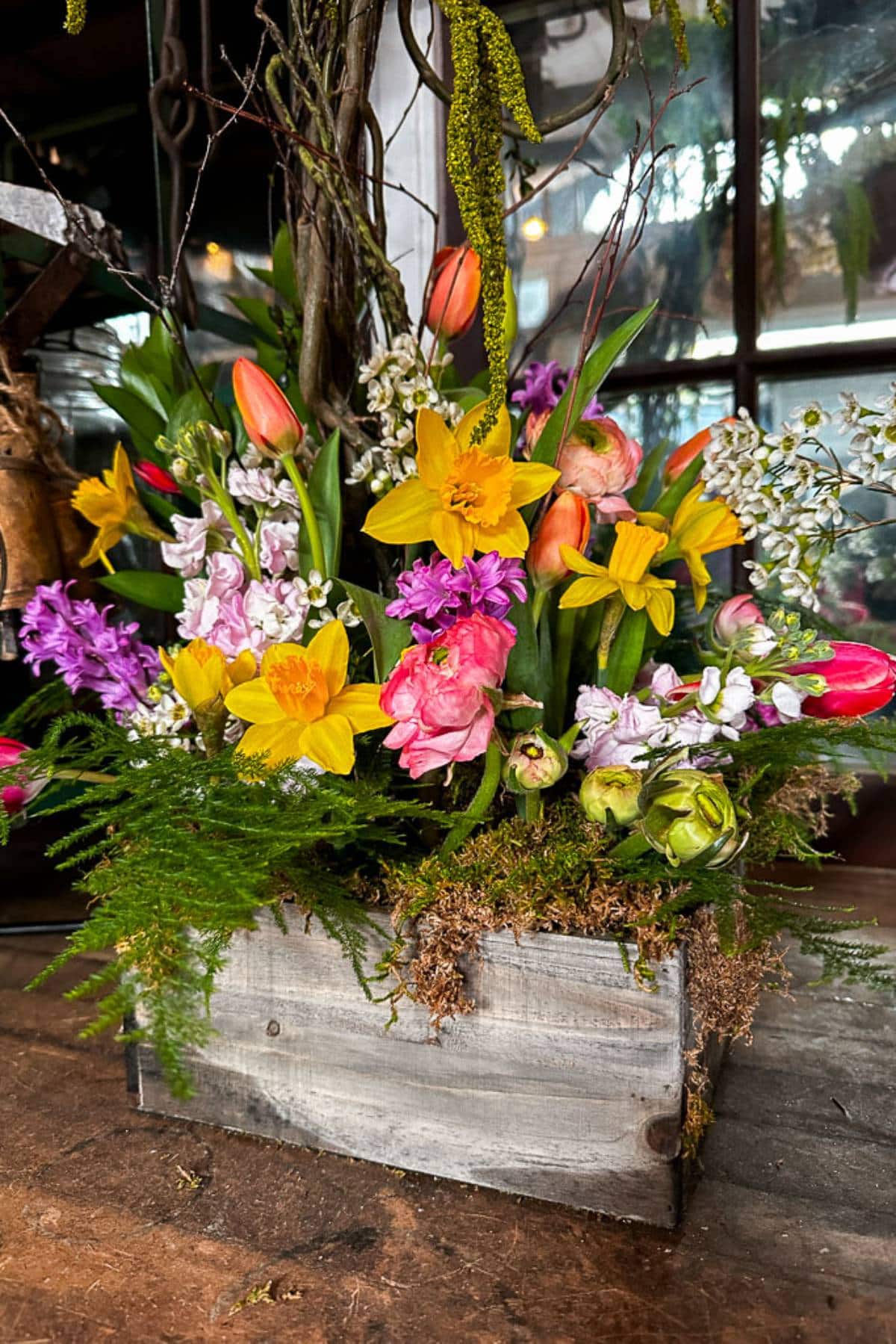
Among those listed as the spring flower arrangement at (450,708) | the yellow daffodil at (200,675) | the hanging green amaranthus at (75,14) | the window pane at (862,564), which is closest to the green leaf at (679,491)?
the spring flower arrangement at (450,708)

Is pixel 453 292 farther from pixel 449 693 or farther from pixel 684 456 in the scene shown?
pixel 449 693

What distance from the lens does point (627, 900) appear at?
1.78 ft

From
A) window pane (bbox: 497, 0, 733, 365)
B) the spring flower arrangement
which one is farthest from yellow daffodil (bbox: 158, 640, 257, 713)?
window pane (bbox: 497, 0, 733, 365)

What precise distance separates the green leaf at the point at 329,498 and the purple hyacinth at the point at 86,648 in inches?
7.4

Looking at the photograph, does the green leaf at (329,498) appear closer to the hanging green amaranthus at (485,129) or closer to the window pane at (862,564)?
the hanging green amaranthus at (485,129)

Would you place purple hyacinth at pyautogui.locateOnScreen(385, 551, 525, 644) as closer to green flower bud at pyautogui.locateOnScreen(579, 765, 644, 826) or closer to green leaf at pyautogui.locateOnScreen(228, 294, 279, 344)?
green flower bud at pyautogui.locateOnScreen(579, 765, 644, 826)

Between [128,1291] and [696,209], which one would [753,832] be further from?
[696,209]

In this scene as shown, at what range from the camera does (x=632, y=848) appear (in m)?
0.55

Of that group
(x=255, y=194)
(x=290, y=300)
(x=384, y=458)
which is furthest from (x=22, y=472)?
(x=255, y=194)

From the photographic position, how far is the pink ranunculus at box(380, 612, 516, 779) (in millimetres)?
483

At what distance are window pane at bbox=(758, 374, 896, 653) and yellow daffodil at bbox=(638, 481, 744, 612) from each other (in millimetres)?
659

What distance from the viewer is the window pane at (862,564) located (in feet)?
3.98

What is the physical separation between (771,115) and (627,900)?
1.16 metres

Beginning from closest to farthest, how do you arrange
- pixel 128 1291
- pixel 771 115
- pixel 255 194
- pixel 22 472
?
pixel 128 1291 < pixel 22 472 < pixel 771 115 < pixel 255 194
